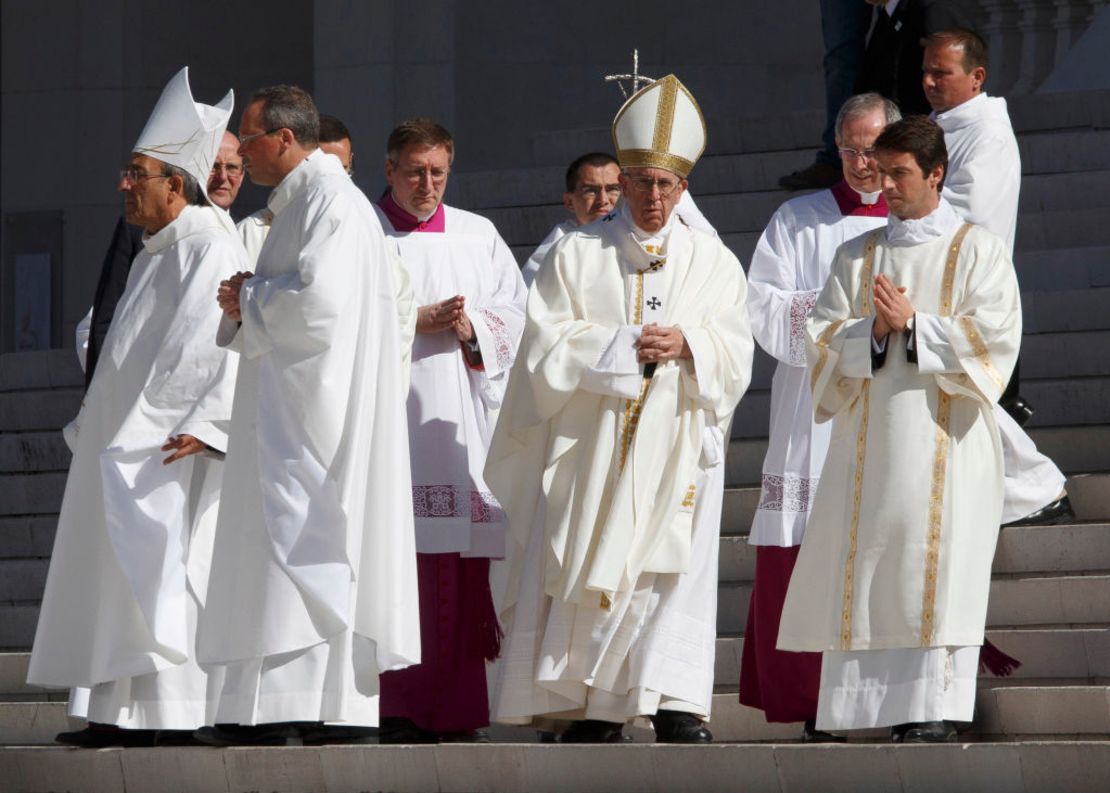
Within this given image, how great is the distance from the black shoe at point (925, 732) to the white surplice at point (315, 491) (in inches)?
60.5

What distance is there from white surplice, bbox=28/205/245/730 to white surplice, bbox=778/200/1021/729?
6.50 ft

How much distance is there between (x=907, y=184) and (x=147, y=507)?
2.69 m

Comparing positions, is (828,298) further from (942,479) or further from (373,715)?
(373,715)

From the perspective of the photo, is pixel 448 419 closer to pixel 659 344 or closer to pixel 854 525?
pixel 659 344

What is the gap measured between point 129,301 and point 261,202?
26.5 ft

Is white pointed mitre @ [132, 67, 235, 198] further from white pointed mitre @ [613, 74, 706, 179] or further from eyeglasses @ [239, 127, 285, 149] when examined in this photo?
white pointed mitre @ [613, 74, 706, 179]

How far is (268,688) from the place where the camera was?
26.5ft

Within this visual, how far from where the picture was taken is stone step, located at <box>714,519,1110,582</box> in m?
9.43

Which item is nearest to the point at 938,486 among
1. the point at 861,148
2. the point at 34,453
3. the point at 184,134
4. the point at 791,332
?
the point at 791,332

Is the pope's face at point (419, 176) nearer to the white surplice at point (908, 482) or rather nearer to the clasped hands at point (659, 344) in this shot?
the clasped hands at point (659, 344)

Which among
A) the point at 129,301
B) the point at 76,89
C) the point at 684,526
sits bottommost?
the point at 684,526

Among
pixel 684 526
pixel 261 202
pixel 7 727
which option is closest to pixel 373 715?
pixel 684 526

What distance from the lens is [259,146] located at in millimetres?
8531

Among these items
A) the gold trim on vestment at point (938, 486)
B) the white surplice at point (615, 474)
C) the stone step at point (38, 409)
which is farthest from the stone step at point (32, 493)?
the gold trim on vestment at point (938, 486)
